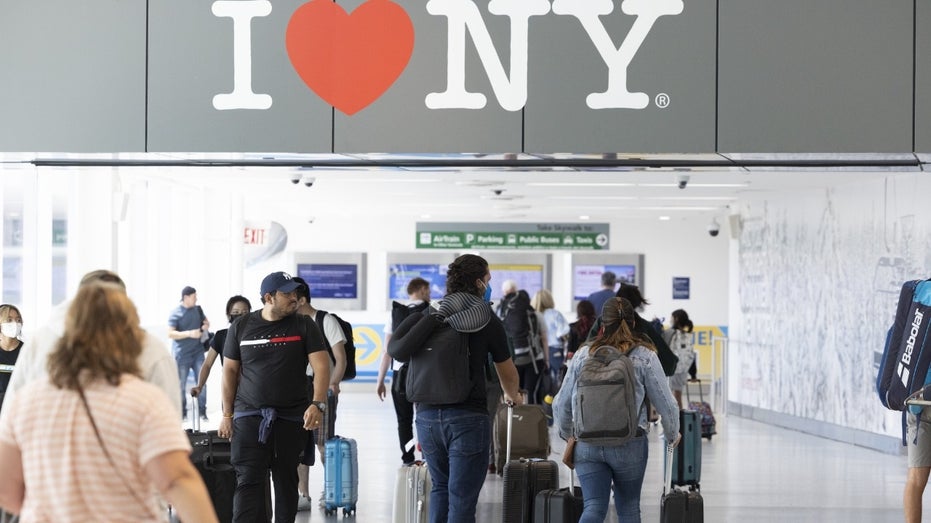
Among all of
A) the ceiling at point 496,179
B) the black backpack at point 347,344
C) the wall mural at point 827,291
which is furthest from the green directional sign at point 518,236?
the black backpack at point 347,344

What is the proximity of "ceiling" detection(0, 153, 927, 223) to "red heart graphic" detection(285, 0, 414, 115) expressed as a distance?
0.38 metres

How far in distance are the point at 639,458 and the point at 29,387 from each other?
330 centimetres

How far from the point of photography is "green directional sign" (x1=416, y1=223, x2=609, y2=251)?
2242 cm

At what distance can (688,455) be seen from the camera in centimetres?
941

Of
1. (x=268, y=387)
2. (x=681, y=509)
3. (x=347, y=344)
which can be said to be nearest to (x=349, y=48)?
(x=268, y=387)

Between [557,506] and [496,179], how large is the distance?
8.89 m

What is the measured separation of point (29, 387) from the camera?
3113 mm

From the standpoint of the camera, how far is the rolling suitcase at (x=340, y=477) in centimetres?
825

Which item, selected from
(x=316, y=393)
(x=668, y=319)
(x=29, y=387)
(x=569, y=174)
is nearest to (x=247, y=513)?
(x=316, y=393)

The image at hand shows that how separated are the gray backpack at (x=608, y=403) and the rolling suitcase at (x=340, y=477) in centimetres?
293

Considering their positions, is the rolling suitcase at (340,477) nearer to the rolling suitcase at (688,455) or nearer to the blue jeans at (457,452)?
the blue jeans at (457,452)

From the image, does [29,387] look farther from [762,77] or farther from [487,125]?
[762,77]

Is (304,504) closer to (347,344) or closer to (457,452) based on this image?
(347,344)

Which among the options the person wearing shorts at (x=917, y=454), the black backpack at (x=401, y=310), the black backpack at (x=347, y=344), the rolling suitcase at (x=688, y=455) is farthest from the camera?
the rolling suitcase at (x=688, y=455)
